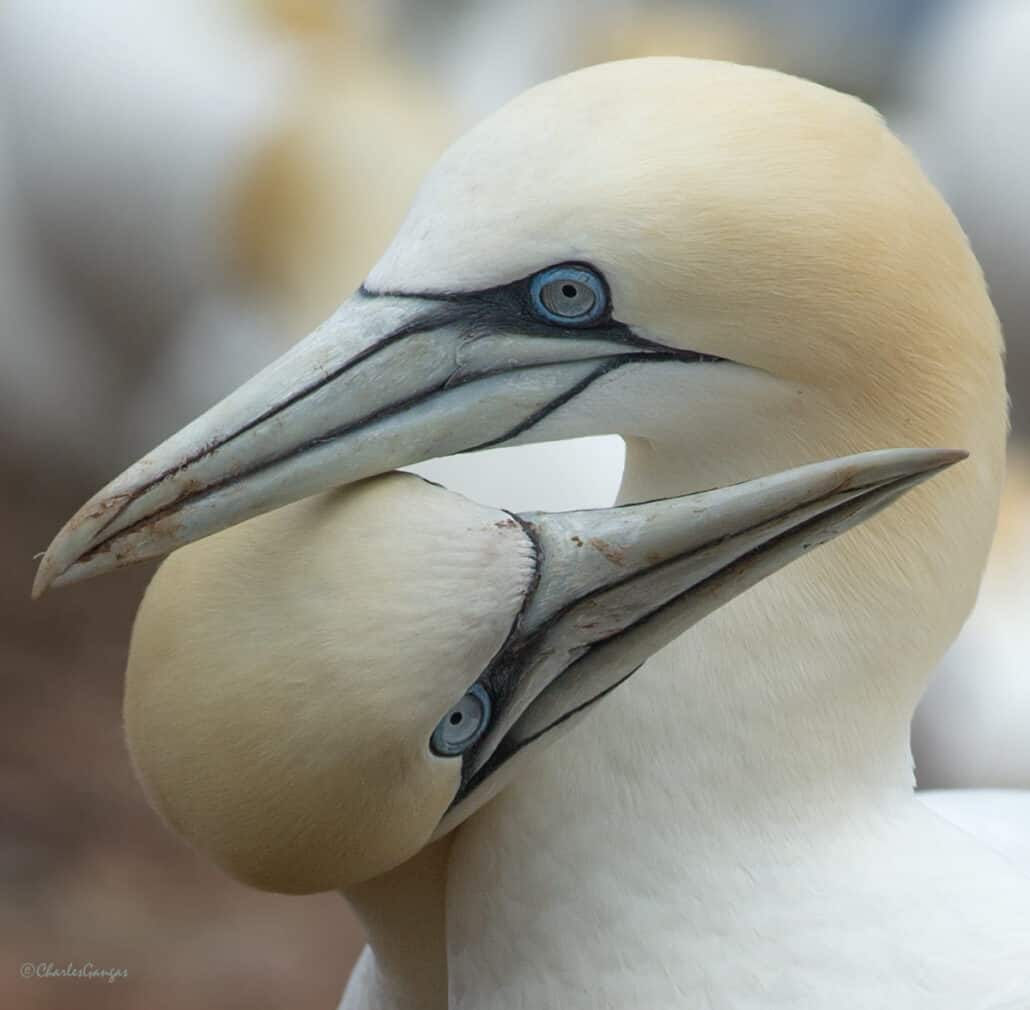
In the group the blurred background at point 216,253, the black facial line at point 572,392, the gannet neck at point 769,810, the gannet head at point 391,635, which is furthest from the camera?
the blurred background at point 216,253

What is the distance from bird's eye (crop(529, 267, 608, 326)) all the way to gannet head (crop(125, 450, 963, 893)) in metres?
0.16

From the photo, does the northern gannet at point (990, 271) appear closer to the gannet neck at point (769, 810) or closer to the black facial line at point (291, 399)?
the gannet neck at point (769, 810)

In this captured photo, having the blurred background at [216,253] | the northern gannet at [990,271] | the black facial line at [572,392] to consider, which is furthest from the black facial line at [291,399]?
the northern gannet at [990,271]

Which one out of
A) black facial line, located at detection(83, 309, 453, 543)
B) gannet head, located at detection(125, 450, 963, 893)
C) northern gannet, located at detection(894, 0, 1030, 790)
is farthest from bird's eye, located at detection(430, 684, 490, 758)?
northern gannet, located at detection(894, 0, 1030, 790)

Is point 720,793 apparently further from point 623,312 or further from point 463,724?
point 623,312

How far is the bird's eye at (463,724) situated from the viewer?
1218 millimetres

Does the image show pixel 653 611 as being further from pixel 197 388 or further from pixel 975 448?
pixel 197 388

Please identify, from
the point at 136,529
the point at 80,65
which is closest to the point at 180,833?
the point at 136,529

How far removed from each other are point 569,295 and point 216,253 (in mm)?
3019

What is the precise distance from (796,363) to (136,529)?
0.51m

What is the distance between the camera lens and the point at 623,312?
1.27 meters

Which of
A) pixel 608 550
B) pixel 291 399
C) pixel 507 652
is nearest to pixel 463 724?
pixel 507 652

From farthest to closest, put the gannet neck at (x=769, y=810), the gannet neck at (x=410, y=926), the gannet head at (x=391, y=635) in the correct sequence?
the gannet neck at (x=410, y=926)
the gannet neck at (x=769, y=810)
the gannet head at (x=391, y=635)

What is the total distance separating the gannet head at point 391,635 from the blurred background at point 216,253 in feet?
7.32
